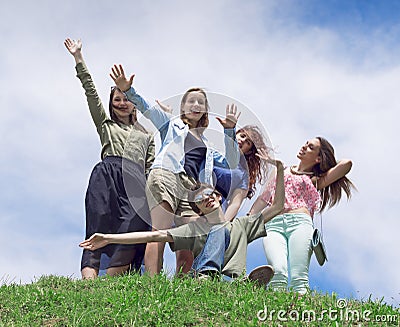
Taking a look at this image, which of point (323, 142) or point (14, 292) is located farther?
point (323, 142)

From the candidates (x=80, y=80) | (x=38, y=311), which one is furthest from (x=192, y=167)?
(x=38, y=311)

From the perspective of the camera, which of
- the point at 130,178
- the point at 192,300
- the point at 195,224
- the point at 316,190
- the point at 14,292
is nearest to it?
the point at 192,300

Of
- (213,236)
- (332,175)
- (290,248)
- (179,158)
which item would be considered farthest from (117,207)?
(332,175)

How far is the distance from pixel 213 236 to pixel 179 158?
1163 mm

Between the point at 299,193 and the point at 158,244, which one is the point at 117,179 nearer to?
the point at 158,244

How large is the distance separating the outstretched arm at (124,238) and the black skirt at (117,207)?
719 mm

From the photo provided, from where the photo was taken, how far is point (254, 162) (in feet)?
31.1

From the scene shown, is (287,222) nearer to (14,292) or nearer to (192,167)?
(192,167)

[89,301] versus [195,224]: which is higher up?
[195,224]

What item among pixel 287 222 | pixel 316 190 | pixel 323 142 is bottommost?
pixel 287 222

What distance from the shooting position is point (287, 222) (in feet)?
29.9

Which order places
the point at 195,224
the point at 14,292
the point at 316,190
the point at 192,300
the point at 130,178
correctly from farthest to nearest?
the point at 316,190 → the point at 130,178 → the point at 195,224 → the point at 14,292 → the point at 192,300

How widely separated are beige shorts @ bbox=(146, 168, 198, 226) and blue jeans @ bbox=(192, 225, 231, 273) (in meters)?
0.45

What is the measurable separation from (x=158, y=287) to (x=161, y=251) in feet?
4.16
